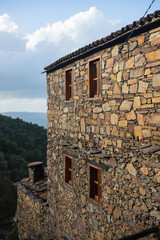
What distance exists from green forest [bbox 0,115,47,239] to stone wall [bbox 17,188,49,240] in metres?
9.25

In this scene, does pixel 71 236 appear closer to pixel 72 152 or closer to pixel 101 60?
pixel 72 152

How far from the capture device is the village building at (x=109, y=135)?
12.8 feet

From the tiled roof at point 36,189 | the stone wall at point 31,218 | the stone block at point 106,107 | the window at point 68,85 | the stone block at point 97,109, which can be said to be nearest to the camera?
the stone block at point 106,107

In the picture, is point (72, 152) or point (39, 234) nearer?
point (72, 152)

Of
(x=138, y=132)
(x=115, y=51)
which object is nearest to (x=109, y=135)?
(x=138, y=132)

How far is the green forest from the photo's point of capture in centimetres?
1982

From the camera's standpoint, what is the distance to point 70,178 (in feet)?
23.4

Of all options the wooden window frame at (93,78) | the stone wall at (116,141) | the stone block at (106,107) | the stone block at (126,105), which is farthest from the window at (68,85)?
the stone block at (126,105)

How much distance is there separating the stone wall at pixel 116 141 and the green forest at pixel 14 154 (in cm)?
1503

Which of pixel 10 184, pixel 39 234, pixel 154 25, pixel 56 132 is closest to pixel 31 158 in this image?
pixel 10 184

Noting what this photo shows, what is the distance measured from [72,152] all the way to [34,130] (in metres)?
31.5

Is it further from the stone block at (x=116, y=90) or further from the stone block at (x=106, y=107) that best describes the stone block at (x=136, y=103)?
the stone block at (x=106, y=107)

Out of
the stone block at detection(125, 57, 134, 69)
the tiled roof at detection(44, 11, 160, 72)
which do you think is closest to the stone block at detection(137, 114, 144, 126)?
the stone block at detection(125, 57, 134, 69)

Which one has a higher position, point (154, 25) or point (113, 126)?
point (154, 25)
